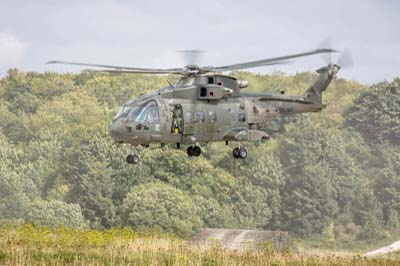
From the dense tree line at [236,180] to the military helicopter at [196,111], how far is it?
134ft

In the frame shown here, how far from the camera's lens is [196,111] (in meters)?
44.7

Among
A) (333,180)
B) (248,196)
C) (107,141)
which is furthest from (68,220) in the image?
(333,180)

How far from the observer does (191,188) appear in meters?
100

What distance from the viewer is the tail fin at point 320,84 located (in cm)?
4994

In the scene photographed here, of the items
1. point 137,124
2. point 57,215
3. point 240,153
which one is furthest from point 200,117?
point 57,215

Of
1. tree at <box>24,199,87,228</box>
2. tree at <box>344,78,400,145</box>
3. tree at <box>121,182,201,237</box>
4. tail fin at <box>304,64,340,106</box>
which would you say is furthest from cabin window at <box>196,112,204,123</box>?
tree at <box>344,78,400,145</box>

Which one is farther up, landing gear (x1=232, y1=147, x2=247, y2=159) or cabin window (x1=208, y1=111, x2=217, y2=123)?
cabin window (x1=208, y1=111, x2=217, y2=123)

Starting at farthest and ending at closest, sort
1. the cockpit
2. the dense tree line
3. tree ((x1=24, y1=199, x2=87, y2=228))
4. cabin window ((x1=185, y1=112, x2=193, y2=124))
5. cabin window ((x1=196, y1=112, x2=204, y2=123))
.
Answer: the dense tree line → tree ((x1=24, y1=199, x2=87, y2=228)) → cabin window ((x1=196, y1=112, x2=204, y2=123)) → cabin window ((x1=185, y1=112, x2=193, y2=124)) → the cockpit

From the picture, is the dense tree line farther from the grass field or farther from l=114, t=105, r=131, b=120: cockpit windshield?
the grass field

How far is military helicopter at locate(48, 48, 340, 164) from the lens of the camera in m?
42.9

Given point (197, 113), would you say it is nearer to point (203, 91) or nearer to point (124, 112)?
point (203, 91)

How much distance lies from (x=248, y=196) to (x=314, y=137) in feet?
36.7

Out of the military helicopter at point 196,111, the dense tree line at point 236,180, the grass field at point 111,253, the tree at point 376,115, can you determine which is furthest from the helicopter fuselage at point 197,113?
the tree at point 376,115

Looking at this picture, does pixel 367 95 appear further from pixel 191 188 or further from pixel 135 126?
pixel 135 126
